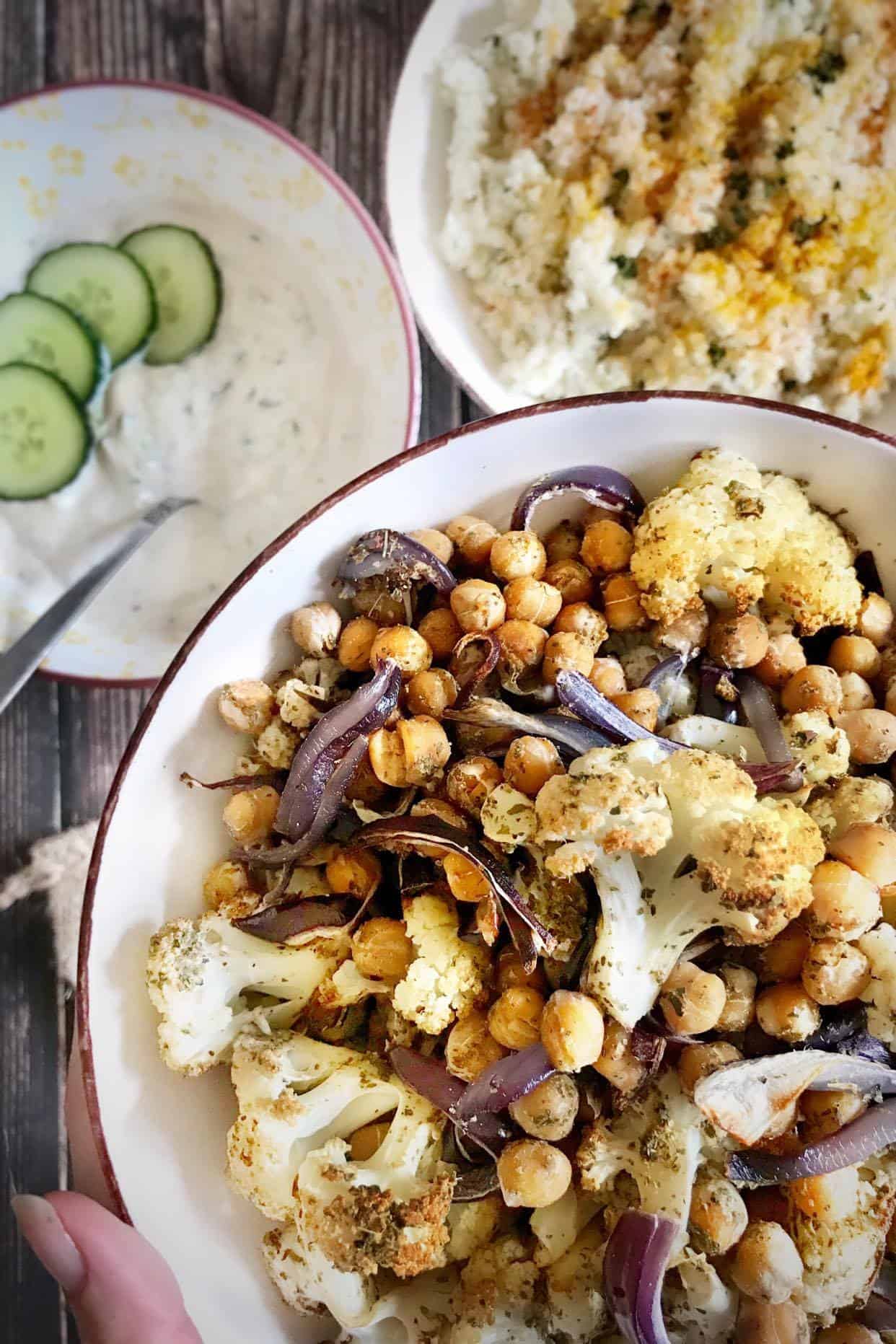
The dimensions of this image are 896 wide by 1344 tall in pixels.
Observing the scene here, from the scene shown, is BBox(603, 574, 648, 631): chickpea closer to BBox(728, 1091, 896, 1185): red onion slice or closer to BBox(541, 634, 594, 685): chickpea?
BBox(541, 634, 594, 685): chickpea

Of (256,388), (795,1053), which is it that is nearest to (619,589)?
(795,1053)

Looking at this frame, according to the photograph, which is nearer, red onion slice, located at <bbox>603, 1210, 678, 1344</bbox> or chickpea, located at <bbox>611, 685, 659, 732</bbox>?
red onion slice, located at <bbox>603, 1210, 678, 1344</bbox>

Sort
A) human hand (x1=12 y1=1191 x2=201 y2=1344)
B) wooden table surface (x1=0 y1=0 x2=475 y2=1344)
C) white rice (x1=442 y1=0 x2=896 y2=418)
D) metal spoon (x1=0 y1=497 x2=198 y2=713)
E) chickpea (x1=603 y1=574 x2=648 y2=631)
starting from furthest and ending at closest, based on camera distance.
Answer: wooden table surface (x1=0 y1=0 x2=475 y2=1344) < metal spoon (x1=0 y1=497 x2=198 y2=713) < white rice (x1=442 y1=0 x2=896 y2=418) < chickpea (x1=603 y1=574 x2=648 y2=631) < human hand (x1=12 y1=1191 x2=201 y2=1344)

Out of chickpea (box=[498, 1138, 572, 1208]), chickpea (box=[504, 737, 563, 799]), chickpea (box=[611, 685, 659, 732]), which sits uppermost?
chickpea (box=[611, 685, 659, 732])

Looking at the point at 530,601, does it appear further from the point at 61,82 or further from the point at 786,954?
the point at 61,82

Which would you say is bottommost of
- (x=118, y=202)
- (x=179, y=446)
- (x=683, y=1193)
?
(x=683, y=1193)

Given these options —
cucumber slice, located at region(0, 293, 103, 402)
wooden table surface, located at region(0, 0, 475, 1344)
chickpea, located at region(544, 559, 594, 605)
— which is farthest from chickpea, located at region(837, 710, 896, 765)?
cucumber slice, located at region(0, 293, 103, 402)

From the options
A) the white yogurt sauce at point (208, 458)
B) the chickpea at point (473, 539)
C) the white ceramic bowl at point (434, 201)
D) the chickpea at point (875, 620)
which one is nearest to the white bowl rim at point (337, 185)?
the white ceramic bowl at point (434, 201)

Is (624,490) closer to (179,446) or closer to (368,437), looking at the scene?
(368,437)
